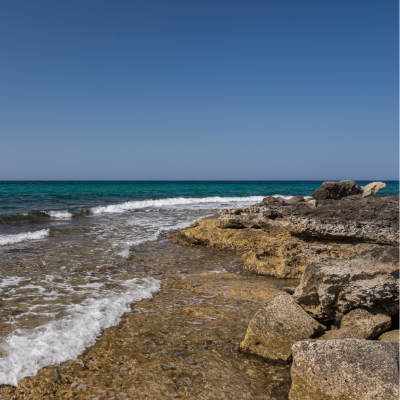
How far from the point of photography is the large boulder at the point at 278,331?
323 cm

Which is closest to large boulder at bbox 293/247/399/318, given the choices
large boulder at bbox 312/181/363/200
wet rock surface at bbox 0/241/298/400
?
wet rock surface at bbox 0/241/298/400

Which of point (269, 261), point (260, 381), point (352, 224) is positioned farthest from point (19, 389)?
point (352, 224)

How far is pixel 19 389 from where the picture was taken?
266 cm

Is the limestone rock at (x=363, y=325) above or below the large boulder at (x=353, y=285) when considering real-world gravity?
below

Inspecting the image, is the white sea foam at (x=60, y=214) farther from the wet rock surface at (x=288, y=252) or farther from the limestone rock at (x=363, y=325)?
the limestone rock at (x=363, y=325)

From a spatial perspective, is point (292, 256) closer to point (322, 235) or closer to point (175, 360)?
point (322, 235)

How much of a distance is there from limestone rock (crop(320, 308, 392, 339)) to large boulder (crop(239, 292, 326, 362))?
9.6 inches

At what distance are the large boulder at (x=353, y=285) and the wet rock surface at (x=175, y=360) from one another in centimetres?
90

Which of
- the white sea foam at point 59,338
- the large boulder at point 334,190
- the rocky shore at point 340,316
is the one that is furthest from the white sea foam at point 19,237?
the large boulder at point 334,190

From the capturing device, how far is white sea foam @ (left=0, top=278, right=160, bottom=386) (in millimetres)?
2971

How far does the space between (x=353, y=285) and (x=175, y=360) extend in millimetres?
2119

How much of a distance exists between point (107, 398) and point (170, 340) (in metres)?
1.05

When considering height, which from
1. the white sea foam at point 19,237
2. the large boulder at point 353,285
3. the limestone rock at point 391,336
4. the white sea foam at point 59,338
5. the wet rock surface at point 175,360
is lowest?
the wet rock surface at point 175,360

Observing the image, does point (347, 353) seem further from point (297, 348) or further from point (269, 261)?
point (269, 261)
